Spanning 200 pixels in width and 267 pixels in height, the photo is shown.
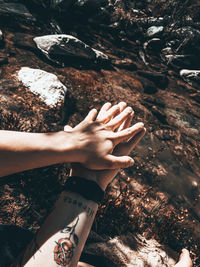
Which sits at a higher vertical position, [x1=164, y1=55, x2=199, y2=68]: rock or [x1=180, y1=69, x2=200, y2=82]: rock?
[x1=164, y1=55, x2=199, y2=68]: rock

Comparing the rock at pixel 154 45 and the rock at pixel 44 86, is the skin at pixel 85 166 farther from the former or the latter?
the rock at pixel 154 45

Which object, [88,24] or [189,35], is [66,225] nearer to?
[88,24]

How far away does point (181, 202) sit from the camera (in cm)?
403

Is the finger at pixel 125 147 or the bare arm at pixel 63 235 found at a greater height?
the finger at pixel 125 147

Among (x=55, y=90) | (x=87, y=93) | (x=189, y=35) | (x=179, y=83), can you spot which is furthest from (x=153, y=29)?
(x=55, y=90)

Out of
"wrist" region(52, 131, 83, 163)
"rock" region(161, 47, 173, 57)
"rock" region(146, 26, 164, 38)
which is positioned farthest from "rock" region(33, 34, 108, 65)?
"rock" region(146, 26, 164, 38)

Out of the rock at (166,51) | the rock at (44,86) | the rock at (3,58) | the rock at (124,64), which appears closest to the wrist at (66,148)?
the rock at (44,86)

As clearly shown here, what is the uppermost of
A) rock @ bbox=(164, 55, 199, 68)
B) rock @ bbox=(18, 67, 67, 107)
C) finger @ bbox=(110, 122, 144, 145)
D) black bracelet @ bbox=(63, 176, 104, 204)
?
rock @ bbox=(164, 55, 199, 68)

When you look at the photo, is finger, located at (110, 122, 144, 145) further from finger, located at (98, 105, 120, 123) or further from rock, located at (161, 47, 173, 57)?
rock, located at (161, 47, 173, 57)

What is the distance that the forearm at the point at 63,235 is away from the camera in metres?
1.68

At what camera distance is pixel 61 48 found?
20.7ft

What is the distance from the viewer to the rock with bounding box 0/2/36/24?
305 inches

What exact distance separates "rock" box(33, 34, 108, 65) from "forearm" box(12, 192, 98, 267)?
5.29m

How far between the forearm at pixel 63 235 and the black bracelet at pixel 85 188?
0.13 ft
